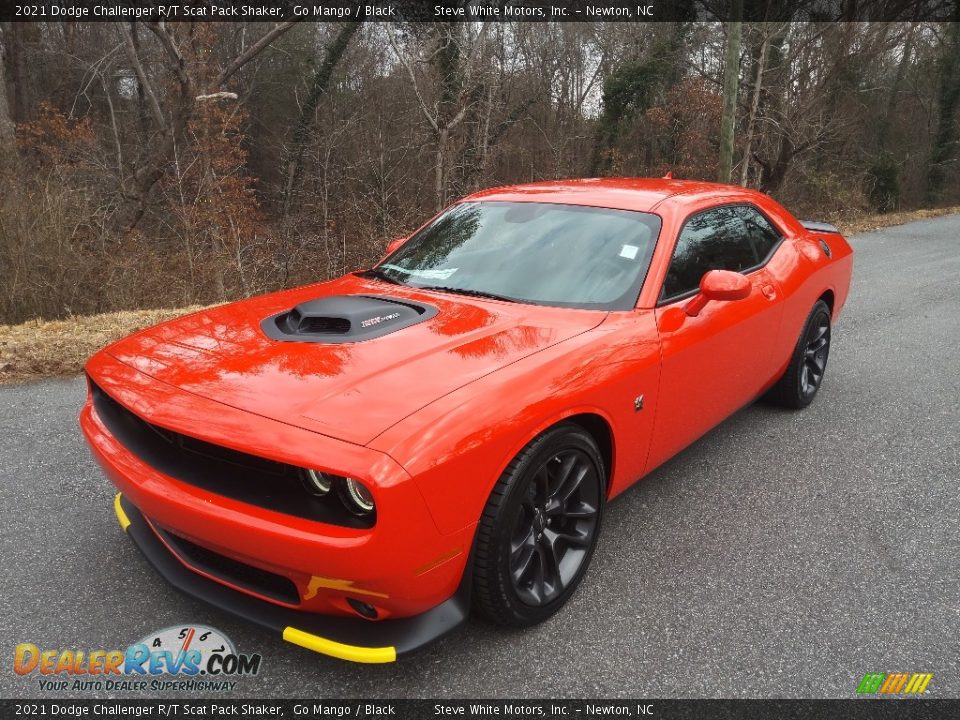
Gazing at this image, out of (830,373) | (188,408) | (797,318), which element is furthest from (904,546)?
(188,408)

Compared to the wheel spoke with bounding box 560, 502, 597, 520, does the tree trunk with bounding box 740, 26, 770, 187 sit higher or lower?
higher

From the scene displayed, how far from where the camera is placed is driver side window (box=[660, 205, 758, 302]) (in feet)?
10.2

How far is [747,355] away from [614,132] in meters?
21.2

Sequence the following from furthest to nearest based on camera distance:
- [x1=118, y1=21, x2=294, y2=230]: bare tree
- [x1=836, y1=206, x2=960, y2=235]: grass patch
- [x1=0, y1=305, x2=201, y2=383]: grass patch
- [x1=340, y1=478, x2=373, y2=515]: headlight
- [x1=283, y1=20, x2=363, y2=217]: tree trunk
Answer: [x1=283, y1=20, x2=363, y2=217]: tree trunk, [x1=836, y1=206, x2=960, y2=235]: grass patch, [x1=118, y1=21, x2=294, y2=230]: bare tree, [x1=0, y1=305, x2=201, y2=383]: grass patch, [x1=340, y1=478, x2=373, y2=515]: headlight

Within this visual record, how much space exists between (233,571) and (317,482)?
0.48 m

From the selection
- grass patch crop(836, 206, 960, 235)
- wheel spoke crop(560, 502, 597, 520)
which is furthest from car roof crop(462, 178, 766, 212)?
grass patch crop(836, 206, 960, 235)

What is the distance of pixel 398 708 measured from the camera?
6.77ft

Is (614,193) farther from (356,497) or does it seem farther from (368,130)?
(368,130)

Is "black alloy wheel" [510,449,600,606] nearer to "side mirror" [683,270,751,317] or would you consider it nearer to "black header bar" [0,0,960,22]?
"side mirror" [683,270,751,317]

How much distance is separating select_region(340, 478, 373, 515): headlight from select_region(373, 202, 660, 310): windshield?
4.38 ft

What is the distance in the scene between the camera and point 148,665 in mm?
2191

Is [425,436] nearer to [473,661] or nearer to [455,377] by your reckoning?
[455,377]

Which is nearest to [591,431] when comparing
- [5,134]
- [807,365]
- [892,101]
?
[807,365]

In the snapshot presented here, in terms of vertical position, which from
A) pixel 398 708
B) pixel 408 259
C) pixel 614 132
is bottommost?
pixel 398 708
